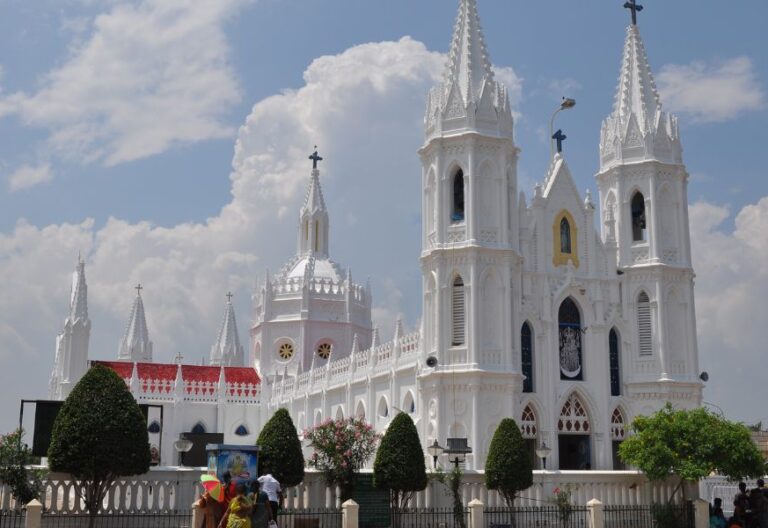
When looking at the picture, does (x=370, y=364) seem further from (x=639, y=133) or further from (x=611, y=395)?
(x=639, y=133)

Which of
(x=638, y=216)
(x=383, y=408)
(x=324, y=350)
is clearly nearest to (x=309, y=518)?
(x=383, y=408)

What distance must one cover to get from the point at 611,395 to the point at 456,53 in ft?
53.6

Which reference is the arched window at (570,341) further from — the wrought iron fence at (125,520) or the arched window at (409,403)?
the wrought iron fence at (125,520)

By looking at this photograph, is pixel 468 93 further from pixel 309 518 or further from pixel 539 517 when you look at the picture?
pixel 309 518

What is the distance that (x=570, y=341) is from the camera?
141ft

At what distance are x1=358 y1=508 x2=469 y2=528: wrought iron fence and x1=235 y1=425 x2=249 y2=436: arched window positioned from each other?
3814 cm

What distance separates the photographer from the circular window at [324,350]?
72.2 metres

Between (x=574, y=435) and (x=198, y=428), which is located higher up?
(x=198, y=428)

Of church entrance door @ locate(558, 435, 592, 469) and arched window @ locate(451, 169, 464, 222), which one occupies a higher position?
→ arched window @ locate(451, 169, 464, 222)

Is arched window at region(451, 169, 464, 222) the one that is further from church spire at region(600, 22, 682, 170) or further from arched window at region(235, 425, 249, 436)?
arched window at region(235, 425, 249, 436)

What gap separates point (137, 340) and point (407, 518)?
59.2 m

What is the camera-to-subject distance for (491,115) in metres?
42.0

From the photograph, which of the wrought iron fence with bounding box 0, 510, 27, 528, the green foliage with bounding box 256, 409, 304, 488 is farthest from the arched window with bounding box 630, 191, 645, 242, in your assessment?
the wrought iron fence with bounding box 0, 510, 27, 528

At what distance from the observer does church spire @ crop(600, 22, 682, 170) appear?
4478 centimetres
